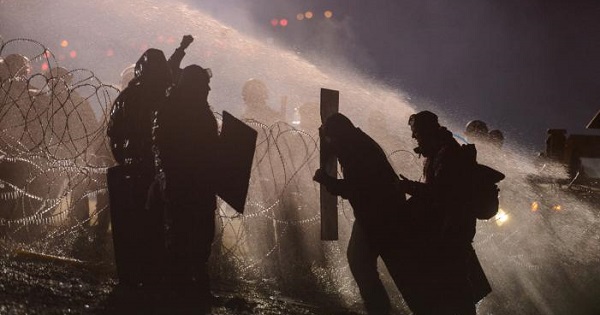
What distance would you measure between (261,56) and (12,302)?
25.8ft

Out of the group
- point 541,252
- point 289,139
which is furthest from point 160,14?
point 541,252

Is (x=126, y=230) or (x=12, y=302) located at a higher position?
(x=126, y=230)

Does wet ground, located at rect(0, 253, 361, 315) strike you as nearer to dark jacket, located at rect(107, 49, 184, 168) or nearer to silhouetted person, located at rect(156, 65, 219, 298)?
silhouetted person, located at rect(156, 65, 219, 298)

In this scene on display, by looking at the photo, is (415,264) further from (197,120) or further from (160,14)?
(160,14)

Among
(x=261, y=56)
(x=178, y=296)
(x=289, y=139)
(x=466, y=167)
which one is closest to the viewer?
(x=466, y=167)

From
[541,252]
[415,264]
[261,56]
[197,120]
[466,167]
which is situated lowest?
[541,252]

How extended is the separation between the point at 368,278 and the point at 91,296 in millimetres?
2415

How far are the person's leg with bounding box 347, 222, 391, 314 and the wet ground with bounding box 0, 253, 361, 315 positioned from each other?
278 mm

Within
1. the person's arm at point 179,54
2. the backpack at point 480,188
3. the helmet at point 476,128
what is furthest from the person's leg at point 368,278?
the helmet at point 476,128

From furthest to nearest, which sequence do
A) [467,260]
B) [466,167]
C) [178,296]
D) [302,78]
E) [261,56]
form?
[261,56], [302,78], [178,296], [467,260], [466,167]

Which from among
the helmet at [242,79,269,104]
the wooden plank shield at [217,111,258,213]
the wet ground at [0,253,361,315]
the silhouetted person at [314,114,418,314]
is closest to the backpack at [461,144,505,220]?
the silhouetted person at [314,114,418,314]

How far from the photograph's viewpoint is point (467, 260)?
3.63 m

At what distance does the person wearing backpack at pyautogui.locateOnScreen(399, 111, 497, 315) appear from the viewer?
3398 millimetres

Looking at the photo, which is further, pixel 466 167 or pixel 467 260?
pixel 467 260
